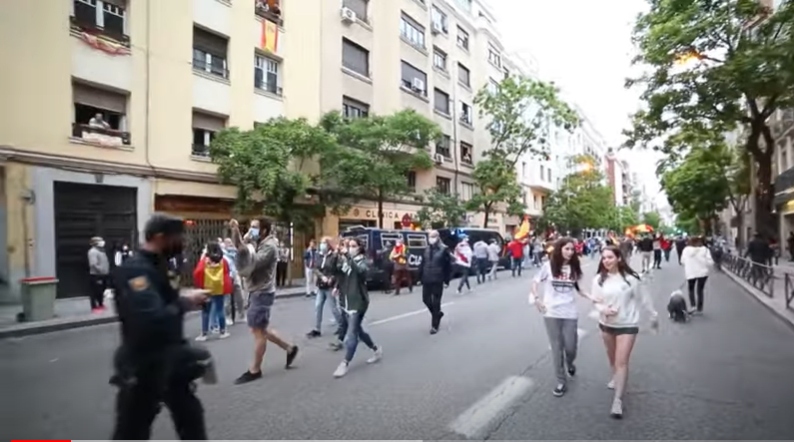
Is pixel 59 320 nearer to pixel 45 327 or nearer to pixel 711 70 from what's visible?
pixel 45 327

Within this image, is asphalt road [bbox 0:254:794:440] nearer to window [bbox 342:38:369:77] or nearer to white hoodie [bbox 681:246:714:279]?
white hoodie [bbox 681:246:714:279]

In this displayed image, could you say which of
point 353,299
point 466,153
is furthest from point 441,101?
point 353,299

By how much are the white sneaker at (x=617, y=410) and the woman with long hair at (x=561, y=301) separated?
2.58 feet

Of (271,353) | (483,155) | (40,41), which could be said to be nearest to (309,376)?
(271,353)

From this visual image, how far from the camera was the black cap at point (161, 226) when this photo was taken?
3498mm

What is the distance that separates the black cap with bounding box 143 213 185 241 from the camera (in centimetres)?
350

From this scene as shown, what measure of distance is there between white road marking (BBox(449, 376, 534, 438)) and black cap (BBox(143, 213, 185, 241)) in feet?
8.58

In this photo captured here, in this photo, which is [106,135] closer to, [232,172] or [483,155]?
[232,172]

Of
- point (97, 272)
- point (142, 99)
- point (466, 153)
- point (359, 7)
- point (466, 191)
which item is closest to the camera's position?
point (97, 272)

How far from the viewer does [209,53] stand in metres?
19.9

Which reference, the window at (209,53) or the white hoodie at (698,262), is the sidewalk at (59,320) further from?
the white hoodie at (698,262)

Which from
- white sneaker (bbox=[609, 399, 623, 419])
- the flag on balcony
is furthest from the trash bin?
the flag on balcony

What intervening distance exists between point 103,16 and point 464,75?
87.3 feet

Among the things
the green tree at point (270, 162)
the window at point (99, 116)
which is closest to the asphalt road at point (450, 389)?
the window at point (99, 116)
